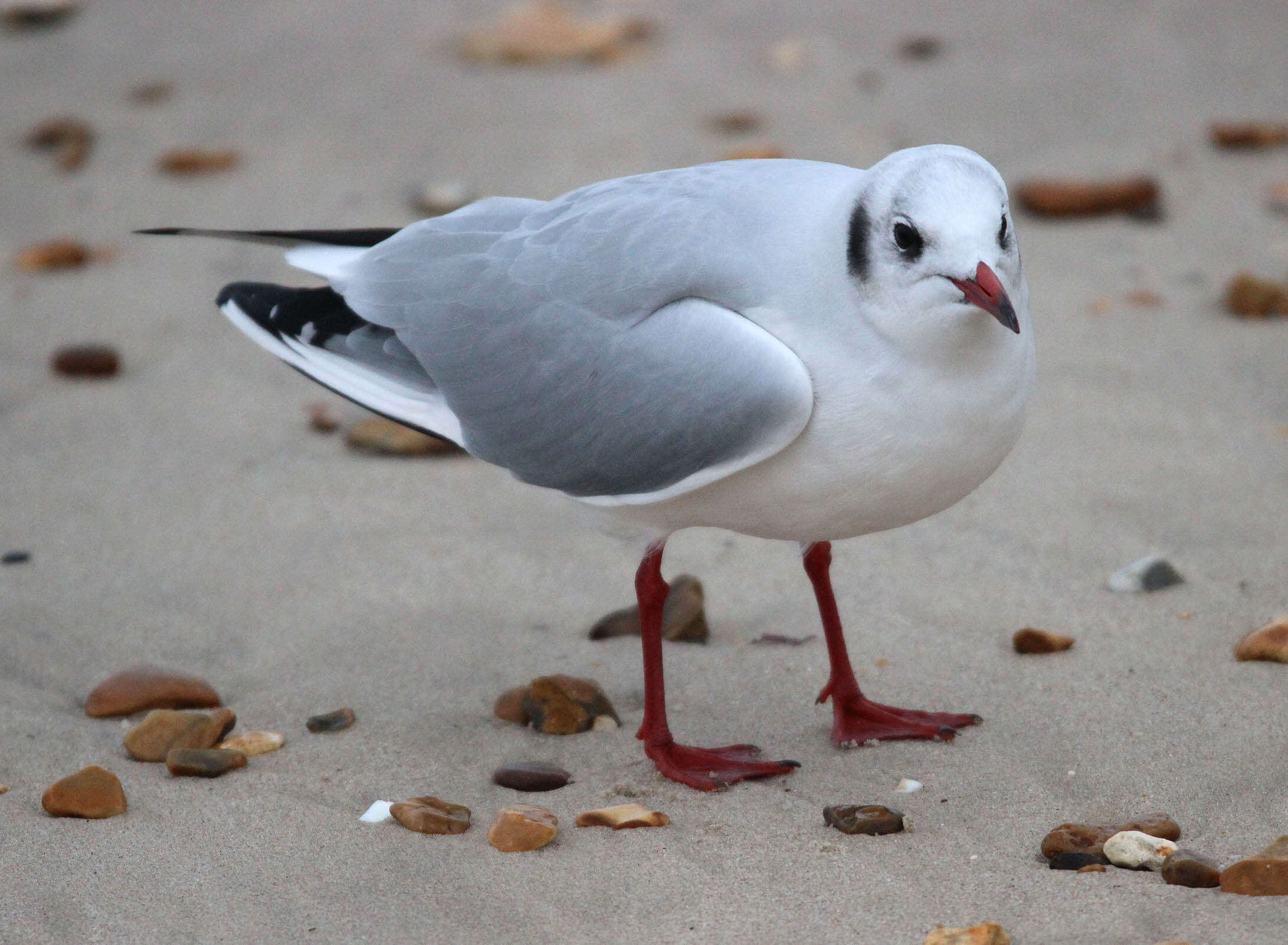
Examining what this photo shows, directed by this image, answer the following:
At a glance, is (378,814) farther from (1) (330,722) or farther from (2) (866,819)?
(2) (866,819)

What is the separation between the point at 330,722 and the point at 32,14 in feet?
23.0

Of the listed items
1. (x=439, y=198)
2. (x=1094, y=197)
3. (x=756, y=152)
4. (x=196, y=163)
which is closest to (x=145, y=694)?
(x=439, y=198)

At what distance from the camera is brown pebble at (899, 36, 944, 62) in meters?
8.38

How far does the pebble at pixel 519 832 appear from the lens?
3184 millimetres

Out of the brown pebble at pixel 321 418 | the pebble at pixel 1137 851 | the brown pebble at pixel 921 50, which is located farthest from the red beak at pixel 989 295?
the brown pebble at pixel 921 50

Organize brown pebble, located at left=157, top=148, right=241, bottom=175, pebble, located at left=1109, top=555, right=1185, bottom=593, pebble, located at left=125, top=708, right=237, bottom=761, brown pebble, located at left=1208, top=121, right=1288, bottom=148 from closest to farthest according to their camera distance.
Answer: pebble, located at left=125, top=708, right=237, bottom=761, pebble, located at left=1109, top=555, right=1185, bottom=593, brown pebble, located at left=1208, top=121, right=1288, bottom=148, brown pebble, located at left=157, top=148, right=241, bottom=175

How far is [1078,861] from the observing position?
3.03 meters

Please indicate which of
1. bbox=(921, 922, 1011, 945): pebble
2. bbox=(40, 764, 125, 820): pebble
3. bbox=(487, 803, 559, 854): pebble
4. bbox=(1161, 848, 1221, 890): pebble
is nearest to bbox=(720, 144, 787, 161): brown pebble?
bbox=(487, 803, 559, 854): pebble

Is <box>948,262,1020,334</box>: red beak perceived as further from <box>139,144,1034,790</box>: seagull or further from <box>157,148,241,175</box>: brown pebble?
<box>157,148,241,175</box>: brown pebble

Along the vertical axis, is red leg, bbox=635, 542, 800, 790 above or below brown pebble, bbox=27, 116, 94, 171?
below

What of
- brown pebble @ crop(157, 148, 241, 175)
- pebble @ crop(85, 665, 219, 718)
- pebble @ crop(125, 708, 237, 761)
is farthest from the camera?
brown pebble @ crop(157, 148, 241, 175)

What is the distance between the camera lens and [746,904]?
116 inches

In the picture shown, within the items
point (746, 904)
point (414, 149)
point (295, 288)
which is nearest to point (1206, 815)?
point (746, 904)

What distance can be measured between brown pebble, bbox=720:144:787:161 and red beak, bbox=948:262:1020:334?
4.06m
